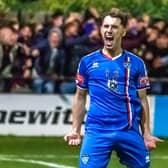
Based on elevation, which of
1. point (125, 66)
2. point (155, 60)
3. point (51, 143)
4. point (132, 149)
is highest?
point (125, 66)

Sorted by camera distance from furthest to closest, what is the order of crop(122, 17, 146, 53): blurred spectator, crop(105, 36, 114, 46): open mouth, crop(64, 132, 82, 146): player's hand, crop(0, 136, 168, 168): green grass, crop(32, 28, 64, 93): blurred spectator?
crop(122, 17, 146, 53): blurred spectator → crop(32, 28, 64, 93): blurred spectator → crop(0, 136, 168, 168): green grass → crop(64, 132, 82, 146): player's hand → crop(105, 36, 114, 46): open mouth

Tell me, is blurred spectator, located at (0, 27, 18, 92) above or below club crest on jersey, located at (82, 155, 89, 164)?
below

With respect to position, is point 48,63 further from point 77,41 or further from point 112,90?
point 112,90

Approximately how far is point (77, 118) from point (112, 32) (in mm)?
841

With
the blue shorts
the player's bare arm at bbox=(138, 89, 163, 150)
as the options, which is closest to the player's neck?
the player's bare arm at bbox=(138, 89, 163, 150)

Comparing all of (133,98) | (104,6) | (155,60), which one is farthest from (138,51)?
(133,98)

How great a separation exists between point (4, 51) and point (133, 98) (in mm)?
9231

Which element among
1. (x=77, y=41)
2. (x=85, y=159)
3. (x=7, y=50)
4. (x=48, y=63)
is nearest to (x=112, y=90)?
(x=85, y=159)

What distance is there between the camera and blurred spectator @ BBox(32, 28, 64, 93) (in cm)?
1639

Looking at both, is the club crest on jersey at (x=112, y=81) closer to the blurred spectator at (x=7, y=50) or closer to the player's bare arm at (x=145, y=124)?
the player's bare arm at (x=145, y=124)

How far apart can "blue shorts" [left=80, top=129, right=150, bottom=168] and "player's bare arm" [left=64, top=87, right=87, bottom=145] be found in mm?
84

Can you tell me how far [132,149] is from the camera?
7410 mm

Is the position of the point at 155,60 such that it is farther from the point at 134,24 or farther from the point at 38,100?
the point at 38,100

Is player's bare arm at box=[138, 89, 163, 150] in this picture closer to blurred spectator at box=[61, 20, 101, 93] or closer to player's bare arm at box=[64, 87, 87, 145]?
player's bare arm at box=[64, 87, 87, 145]
